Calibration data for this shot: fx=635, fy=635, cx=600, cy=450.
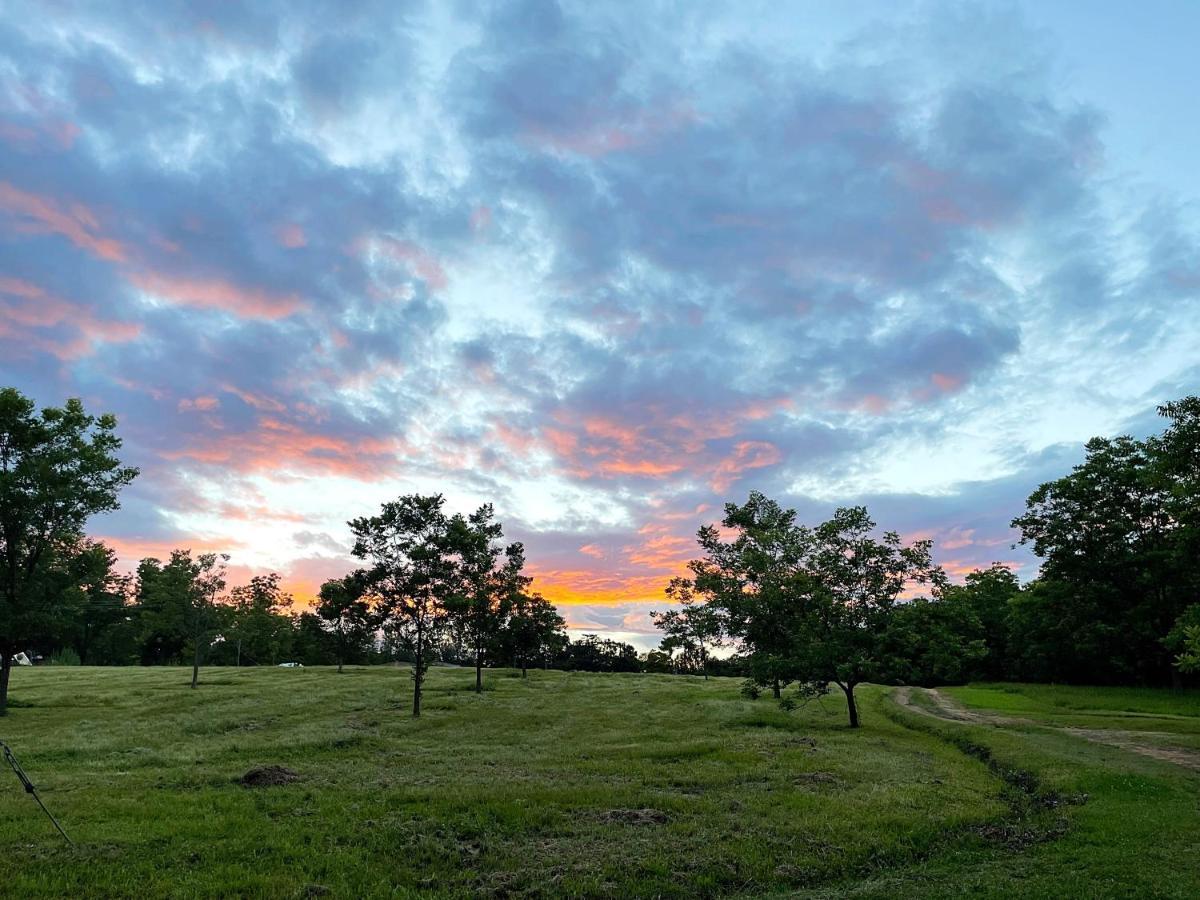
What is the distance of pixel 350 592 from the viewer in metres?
50.2

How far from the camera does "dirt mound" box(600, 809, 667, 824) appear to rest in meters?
19.0

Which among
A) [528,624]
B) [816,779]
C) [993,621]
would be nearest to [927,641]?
[816,779]

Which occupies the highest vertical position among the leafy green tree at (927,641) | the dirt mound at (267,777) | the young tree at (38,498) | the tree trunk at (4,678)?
the young tree at (38,498)

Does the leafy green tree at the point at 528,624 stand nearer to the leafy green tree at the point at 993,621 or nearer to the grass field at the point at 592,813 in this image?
the grass field at the point at 592,813

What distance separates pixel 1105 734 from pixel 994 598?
7808 centimetres

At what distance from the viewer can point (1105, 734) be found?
3597 centimetres

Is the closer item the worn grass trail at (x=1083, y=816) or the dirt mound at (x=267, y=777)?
the worn grass trail at (x=1083, y=816)

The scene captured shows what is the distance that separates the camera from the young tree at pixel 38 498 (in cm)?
4809

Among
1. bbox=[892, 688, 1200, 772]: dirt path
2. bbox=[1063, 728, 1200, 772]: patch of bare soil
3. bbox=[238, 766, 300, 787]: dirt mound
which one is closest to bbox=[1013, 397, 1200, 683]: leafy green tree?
bbox=[892, 688, 1200, 772]: dirt path

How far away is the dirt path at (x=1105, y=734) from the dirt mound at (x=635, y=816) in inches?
901

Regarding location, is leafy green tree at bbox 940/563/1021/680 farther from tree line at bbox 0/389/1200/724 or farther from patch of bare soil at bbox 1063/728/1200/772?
patch of bare soil at bbox 1063/728/1200/772

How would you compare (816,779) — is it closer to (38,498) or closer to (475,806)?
(475,806)

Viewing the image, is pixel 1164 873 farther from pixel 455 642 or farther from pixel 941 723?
pixel 455 642

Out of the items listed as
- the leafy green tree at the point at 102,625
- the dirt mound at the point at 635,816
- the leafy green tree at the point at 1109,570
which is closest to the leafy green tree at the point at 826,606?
the dirt mound at the point at 635,816
